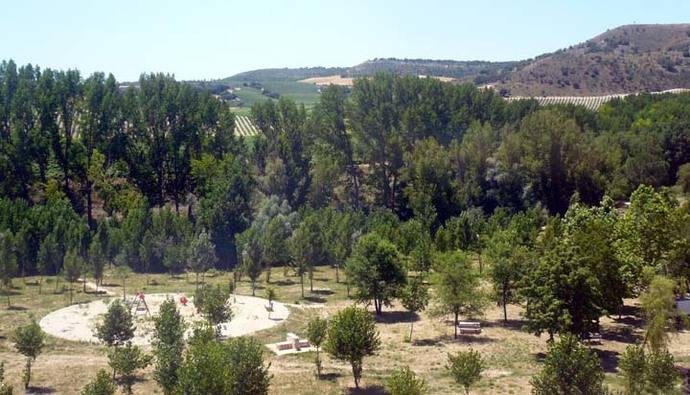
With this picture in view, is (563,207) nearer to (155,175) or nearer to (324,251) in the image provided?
(324,251)

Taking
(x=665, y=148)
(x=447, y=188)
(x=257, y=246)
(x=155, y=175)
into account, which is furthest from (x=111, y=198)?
(x=665, y=148)

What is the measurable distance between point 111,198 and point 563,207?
4976 cm

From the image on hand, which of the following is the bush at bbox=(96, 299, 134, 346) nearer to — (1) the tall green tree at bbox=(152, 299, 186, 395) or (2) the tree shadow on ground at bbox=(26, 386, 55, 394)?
(1) the tall green tree at bbox=(152, 299, 186, 395)

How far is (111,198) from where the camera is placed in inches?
2840

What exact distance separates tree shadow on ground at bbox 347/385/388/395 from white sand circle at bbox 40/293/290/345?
9.80 metres

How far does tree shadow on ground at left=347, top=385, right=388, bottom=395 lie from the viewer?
2925cm

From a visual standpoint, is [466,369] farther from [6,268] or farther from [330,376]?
[6,268]

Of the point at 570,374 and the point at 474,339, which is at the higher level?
the point at 570,374

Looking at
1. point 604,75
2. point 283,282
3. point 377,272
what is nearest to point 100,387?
point 377,272

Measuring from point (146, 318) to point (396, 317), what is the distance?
51.1 feet

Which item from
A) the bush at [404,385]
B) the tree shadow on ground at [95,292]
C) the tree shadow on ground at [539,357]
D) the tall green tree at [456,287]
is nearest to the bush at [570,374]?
the bush at [404,385]

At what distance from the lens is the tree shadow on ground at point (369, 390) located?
2925 cm

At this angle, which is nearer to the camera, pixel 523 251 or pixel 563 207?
Result: pixel 523 251

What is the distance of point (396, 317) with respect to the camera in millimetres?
42938
